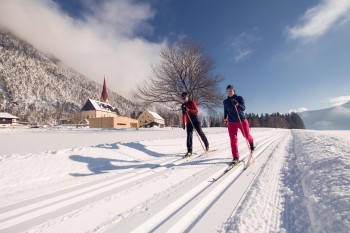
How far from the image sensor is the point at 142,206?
2.74 m

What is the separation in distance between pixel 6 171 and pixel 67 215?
249cm

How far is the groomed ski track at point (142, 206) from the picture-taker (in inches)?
87.7

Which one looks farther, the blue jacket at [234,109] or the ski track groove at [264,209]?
the blue jacket at [234,109]

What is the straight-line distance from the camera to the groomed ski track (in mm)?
2227

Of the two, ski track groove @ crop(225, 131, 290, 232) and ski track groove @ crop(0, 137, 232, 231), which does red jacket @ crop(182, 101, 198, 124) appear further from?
ski track groove @ crop(225, 131, 290, 232)

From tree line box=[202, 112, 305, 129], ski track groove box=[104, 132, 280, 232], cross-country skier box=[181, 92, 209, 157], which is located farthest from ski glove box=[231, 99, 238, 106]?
tree line box=[202, 112, 305, 129]

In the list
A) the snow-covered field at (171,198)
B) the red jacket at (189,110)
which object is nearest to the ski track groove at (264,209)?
the snow-covered field at (171,198)

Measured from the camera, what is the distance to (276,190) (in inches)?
124

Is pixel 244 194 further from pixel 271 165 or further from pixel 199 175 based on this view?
pixel 271 165

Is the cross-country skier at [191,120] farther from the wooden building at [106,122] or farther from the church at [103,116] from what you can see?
the church at [103,116]

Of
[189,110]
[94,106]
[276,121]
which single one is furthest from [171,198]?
[276,121]

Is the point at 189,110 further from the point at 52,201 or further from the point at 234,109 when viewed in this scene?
the point at 52,201

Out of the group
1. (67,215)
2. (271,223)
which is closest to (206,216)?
(271,223)

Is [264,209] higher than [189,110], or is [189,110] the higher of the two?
[189,110]
